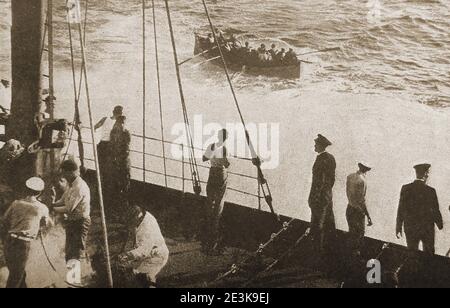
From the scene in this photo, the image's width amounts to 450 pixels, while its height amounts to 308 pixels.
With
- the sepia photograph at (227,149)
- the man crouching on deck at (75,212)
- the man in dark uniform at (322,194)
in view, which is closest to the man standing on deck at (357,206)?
the sepia photograph at (227,149)

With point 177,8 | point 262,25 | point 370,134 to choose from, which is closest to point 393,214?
point 370,134

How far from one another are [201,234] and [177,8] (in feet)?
71.0

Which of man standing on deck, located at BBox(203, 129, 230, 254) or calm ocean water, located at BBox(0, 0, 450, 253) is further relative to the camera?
calm ocean water, located at BBox(0, 0, 450, 253)

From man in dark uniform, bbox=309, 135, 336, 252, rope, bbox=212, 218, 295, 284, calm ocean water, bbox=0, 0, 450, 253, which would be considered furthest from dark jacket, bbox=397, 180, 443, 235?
calm ocean water, bbox=0, 0, 450, 253

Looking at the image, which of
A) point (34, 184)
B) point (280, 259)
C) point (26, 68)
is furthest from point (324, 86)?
point (34, 184)

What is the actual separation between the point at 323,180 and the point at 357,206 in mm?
540

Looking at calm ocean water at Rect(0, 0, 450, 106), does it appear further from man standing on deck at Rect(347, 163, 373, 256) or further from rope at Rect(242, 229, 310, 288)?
rope at Rect(242, 229, 310, 288)

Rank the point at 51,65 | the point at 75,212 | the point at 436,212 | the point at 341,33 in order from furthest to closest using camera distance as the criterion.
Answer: the point at 341,33 → the point at 51,65 → the point at 436,212 → the point at 75,212

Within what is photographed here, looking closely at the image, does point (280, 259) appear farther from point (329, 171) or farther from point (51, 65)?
point (51, 65)

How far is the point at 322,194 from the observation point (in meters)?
5.31

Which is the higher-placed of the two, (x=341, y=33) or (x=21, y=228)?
(x=341, y=33)

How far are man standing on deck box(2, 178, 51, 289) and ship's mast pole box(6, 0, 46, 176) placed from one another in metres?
1.64

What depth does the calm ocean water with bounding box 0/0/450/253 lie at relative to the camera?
1487cm

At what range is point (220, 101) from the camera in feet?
61.6
